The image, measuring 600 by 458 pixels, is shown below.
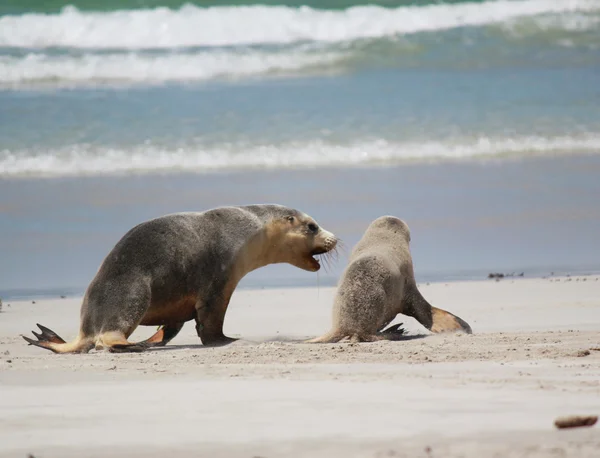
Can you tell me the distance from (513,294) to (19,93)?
16.0 metres

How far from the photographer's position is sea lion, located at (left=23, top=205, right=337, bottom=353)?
9.10 meters

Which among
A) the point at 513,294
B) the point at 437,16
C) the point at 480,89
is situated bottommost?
the point at 513,294

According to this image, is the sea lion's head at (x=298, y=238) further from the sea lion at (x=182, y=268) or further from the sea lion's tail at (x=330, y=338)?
the sea lion's tail at (x=330, y=338)

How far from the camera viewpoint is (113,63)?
26547mm

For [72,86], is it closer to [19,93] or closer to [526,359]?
[19,93]

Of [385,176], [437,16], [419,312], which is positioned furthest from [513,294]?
[437,16]

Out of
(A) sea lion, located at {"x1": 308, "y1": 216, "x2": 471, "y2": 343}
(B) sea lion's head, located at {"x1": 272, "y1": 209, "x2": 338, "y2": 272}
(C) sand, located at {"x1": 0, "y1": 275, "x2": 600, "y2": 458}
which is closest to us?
(C) sand, located at {"x1": 0, "y1": 275, "x2": 600, "y2": 458}

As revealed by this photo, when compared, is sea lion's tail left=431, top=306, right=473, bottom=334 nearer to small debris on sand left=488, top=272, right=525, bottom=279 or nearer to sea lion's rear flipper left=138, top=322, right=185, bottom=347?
sea lion's rear flipper left=138, top=322, right=185, bottom=347

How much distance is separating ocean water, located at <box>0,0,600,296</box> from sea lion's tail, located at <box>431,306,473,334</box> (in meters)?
2.99

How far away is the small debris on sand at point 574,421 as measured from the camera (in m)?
4.88

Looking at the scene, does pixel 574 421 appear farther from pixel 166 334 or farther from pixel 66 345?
pixel 166 334

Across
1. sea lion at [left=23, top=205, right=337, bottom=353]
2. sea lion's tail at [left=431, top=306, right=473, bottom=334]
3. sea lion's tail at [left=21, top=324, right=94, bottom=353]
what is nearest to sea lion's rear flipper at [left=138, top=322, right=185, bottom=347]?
sea lion at [left=23, top=205, right=337, bottom=353]

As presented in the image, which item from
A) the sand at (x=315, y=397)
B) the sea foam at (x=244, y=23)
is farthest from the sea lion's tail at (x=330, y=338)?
the sea foam at (x=244, y=23)

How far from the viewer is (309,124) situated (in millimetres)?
21609
